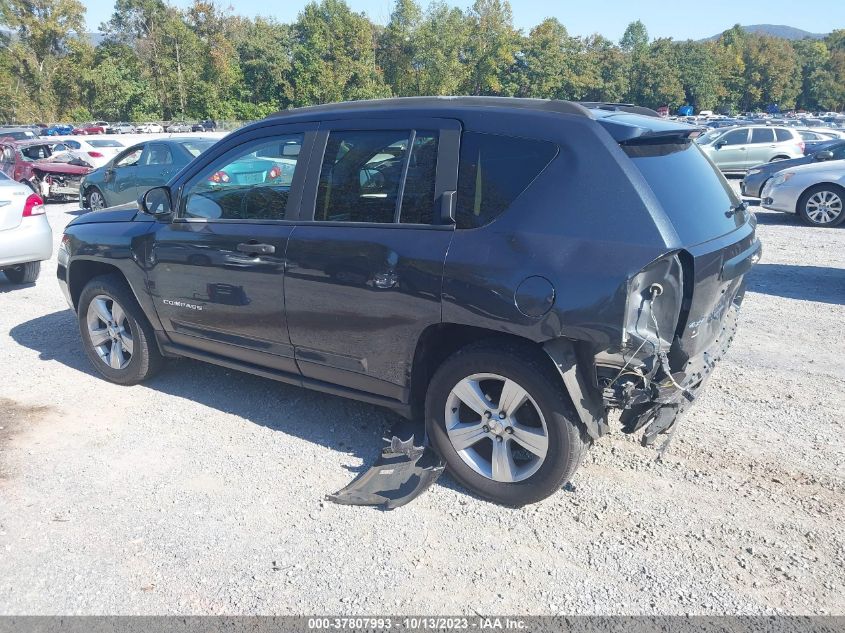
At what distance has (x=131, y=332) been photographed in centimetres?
515

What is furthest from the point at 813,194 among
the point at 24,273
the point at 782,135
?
the point at 24,273

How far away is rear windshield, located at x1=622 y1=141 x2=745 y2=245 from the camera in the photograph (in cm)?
323

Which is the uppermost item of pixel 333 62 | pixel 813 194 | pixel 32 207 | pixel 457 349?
pixel 333 62

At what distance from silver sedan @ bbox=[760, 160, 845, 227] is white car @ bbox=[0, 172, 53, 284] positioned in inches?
430

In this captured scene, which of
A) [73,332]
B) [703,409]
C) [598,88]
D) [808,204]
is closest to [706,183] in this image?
[703,409]

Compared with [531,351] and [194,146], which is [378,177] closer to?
[531,351]

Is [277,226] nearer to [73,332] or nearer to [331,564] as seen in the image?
[331,564]

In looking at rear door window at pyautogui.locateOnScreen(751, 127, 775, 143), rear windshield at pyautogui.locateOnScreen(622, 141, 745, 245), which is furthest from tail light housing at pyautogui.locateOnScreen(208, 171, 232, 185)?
rear door window at pyautogui.locateOnScreen(751, 127, 775, 143)

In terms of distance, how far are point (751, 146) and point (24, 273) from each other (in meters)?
19.4

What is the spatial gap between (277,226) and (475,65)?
7437cm

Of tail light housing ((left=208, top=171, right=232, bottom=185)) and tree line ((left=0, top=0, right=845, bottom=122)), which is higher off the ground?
tree line ((left=0, top=0, right=845, bottom=122))

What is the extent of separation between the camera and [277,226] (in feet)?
13.6

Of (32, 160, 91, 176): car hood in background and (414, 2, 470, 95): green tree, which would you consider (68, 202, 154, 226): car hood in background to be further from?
(414, 2, 470, 95): green tree

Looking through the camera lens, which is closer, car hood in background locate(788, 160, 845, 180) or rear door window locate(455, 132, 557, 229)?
rear door window locate(455, 132, 557, 229)
